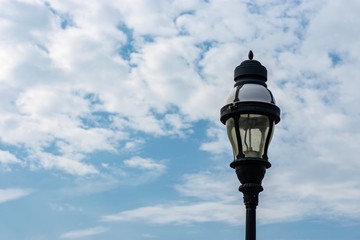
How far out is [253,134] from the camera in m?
7.56

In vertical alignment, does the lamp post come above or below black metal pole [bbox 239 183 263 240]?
above

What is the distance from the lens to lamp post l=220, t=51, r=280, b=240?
7500 mm

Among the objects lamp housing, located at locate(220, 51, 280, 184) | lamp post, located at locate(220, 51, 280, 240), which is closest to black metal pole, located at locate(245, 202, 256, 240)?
lamp post, located at locate(220, 51, 280, 240)

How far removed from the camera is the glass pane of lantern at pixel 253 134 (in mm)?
7543

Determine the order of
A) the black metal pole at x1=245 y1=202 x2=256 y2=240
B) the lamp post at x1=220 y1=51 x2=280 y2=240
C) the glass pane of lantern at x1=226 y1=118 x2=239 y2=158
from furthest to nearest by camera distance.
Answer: the glass pane of lantern at x1=226 y1=118 x2=239 y2=158 < the lamp post at x1=220 y1=51 x2=280 y2=240 < the black metal pole at x1=245 y1=202 x2=256 y2=240

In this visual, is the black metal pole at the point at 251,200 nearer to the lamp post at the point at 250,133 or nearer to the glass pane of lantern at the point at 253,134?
the lamp post at the point at 250,133

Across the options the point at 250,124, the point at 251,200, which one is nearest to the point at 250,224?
the point at 251,200

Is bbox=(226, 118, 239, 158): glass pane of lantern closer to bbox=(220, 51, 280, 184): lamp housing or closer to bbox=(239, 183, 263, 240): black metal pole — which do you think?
bbox=(220, 51, 280, 184): lamp housing

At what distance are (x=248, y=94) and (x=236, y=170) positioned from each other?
0.98 meters

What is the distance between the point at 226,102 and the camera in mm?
7742

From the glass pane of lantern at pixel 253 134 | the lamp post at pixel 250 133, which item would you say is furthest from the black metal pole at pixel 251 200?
the glass pane of lantern at pixel 253 134

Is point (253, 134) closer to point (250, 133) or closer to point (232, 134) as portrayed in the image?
point (250, 133)

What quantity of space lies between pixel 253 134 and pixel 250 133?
1.6 inches

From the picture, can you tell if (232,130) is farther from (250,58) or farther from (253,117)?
(250,58)
